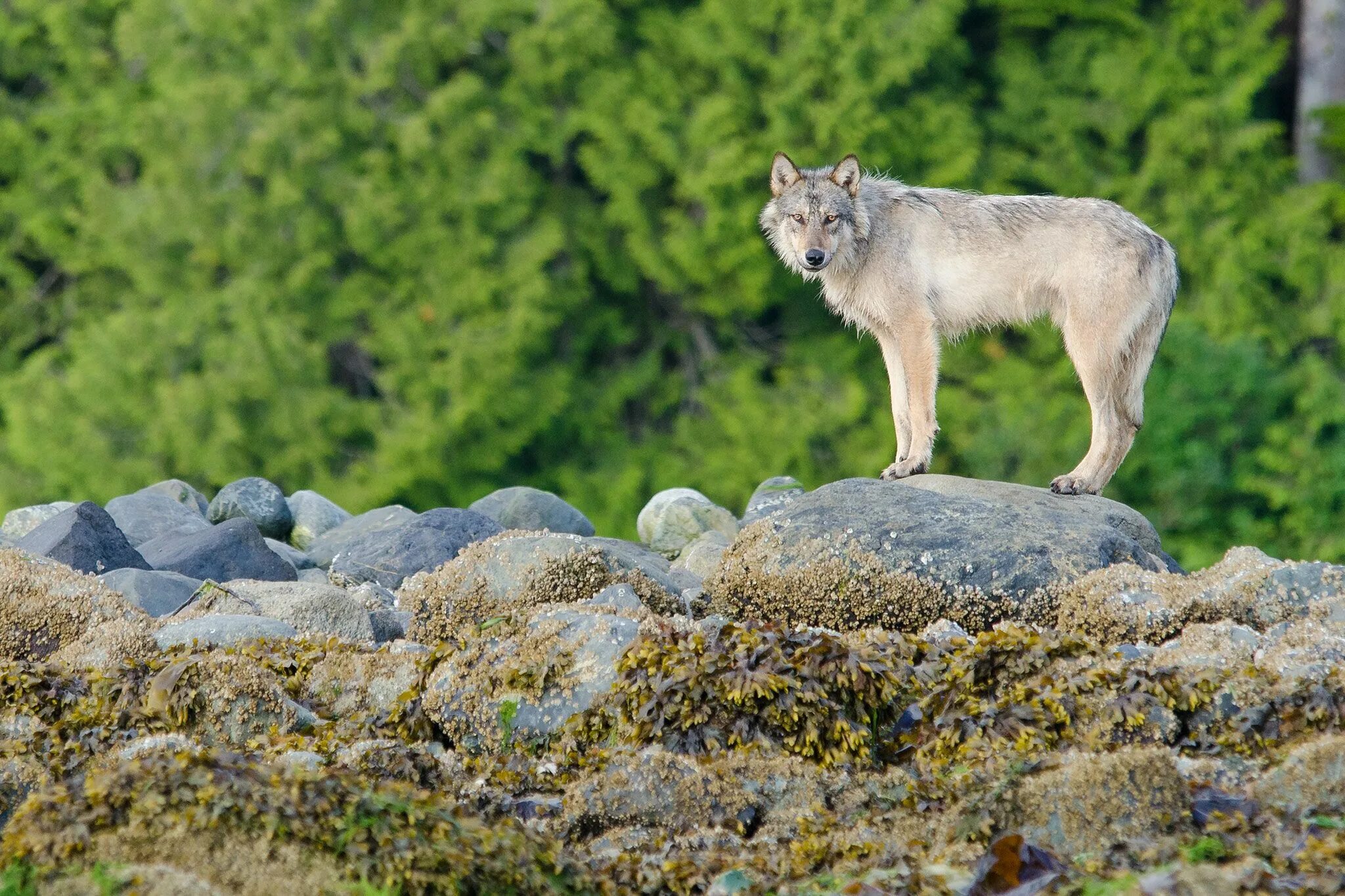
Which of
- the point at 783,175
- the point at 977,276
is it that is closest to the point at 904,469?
the point at 977,276

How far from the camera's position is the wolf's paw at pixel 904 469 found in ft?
24.9

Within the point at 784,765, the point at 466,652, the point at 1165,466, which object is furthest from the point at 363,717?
the point at 1165,466

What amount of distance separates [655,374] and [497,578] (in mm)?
9559

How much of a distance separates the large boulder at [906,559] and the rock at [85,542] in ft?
9.94

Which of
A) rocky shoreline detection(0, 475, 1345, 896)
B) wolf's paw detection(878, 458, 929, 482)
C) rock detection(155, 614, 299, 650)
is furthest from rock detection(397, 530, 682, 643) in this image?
wolf's paw detection(878, 458, 929, 482)

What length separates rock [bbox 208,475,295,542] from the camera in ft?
30.9

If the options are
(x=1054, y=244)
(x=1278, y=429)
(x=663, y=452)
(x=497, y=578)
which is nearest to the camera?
(x=497, y=578)

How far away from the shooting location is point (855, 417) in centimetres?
1441

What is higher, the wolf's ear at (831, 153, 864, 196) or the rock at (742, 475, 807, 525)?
the wolf's ear at (831, 153, 864, 196)

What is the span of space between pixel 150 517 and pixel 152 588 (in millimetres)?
2439

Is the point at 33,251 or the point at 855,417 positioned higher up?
the point at 33,251

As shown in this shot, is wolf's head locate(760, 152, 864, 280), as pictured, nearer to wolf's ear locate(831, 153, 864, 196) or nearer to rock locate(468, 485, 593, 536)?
wolf's ear locate(831, 153, 864, 196)

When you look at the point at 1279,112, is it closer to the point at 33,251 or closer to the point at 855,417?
the point at 855,417

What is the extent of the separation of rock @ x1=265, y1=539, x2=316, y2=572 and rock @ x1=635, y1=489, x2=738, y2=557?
2.11 m
